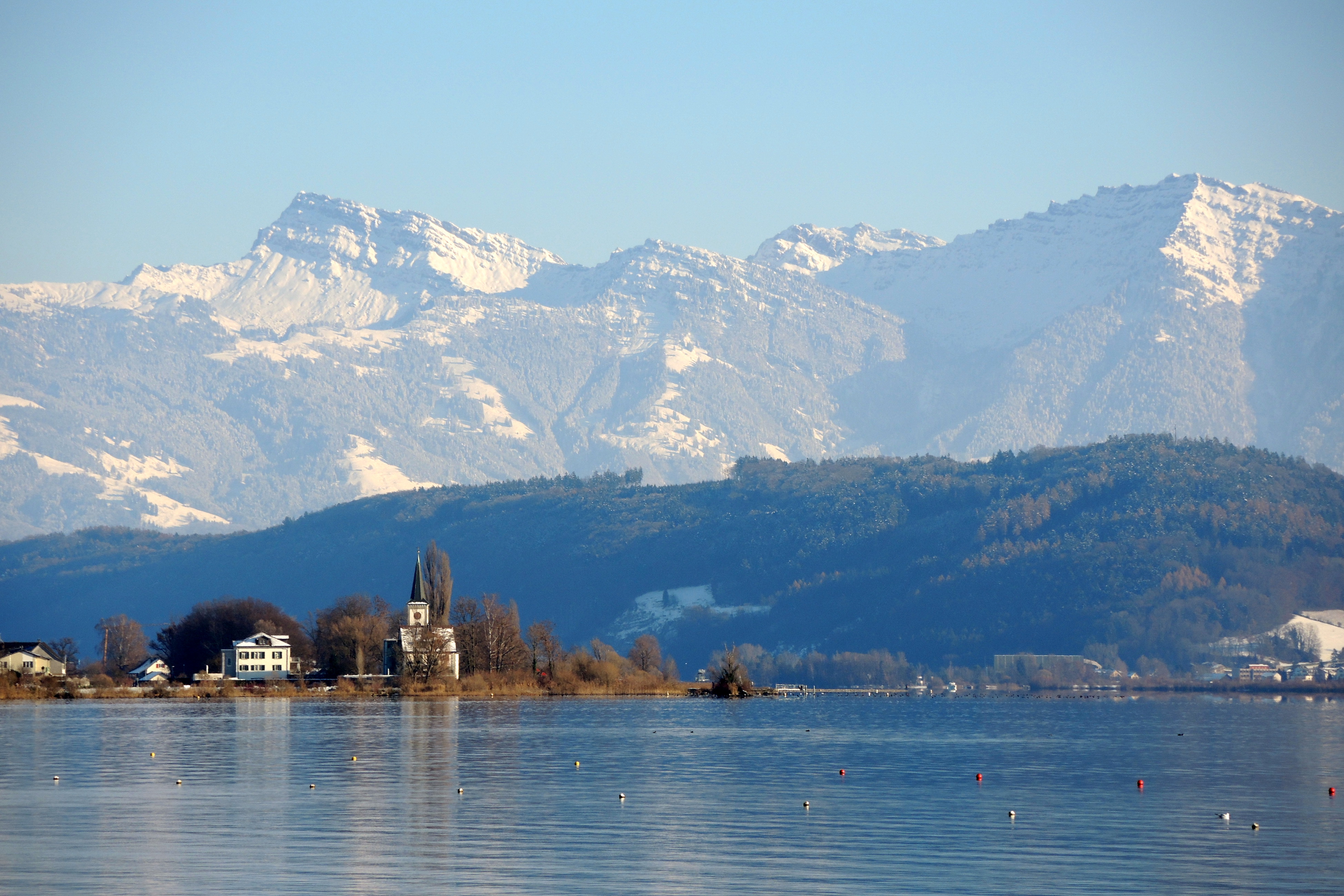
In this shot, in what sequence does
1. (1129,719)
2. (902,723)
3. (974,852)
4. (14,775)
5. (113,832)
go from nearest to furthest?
(974,852)
(113,832)
(14,775)
(902,723)
(1129,719)

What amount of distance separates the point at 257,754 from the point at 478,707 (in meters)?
71.3

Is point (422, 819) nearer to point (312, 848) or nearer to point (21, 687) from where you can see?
point (312, 848)

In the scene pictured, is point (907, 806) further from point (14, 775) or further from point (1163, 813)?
point (14, 775)

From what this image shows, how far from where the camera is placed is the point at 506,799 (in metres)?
71.2

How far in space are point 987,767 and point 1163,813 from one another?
997 inches

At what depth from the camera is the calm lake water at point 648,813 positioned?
165ft

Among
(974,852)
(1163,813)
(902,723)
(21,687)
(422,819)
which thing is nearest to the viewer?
(974,852)

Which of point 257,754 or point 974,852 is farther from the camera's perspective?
point 257,754

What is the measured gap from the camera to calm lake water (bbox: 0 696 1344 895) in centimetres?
5025

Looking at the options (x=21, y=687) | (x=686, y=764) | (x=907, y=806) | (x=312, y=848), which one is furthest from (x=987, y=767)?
(x=21, y=687)

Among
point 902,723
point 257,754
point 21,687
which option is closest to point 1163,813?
point 257,754

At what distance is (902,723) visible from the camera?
157875 millimetres

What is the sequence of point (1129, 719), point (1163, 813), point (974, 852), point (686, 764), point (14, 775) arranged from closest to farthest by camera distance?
point (974, 852)
point (1163, 813)
point (14, 775)
point (686, 764)
point (1129, 719)

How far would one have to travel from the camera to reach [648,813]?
6700 centimetres
